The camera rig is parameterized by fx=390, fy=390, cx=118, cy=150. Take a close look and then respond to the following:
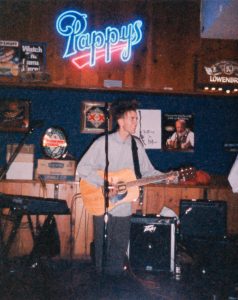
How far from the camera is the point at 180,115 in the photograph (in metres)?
6.07

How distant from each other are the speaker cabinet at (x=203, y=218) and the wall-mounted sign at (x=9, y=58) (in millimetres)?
3111

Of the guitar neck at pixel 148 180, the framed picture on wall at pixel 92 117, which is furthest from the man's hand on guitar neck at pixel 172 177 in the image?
the framed picture on wall at pixel 92 117

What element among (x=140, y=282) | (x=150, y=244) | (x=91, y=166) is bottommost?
(x=140, y=282)

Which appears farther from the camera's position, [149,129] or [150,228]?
[149,129]

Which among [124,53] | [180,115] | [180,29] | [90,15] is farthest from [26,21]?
[180,115]

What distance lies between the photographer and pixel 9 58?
567cm

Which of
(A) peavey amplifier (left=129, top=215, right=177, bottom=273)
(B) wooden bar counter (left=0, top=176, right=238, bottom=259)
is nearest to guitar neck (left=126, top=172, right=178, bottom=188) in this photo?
(A) peavey amplifier (left=129, top=215, right=177, bottom=273)

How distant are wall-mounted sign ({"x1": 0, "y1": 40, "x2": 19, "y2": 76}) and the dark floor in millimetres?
2746

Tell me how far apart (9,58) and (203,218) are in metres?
3.54

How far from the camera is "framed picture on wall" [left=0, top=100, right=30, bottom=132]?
18.9 ft

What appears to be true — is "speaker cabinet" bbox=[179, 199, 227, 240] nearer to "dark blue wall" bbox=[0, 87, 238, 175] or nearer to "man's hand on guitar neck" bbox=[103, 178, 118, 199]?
"dark blue wall" bbox=[0, 87, 238, 175]

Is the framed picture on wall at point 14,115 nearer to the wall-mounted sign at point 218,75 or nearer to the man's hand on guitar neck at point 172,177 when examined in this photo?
the man's hand on guitar neck at point 172,177

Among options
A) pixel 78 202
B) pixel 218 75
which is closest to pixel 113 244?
pixel 78 202

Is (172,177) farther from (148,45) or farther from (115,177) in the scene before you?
(148,45)
